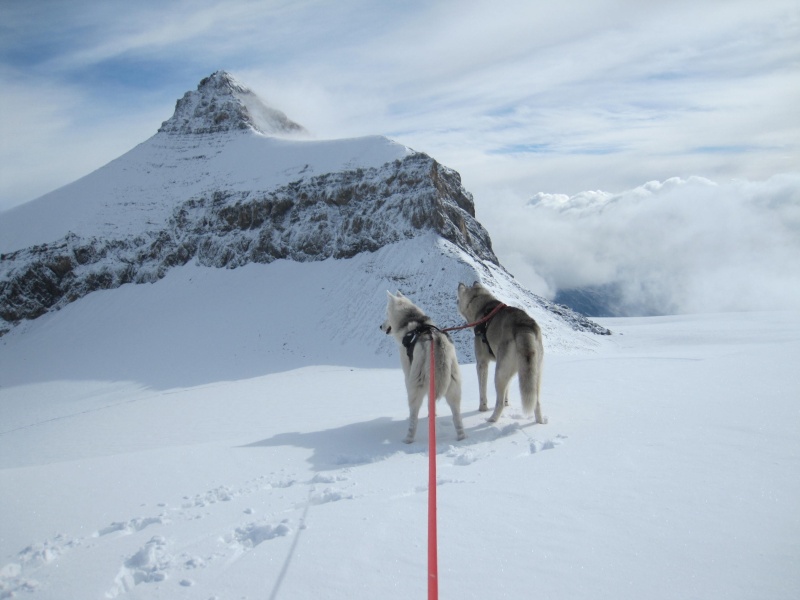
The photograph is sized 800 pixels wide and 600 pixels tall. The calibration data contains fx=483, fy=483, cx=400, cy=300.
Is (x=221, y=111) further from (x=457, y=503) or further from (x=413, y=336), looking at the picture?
(x=457, y=503)

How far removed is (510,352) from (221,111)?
48.9m

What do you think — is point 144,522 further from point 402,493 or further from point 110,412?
point 110,412

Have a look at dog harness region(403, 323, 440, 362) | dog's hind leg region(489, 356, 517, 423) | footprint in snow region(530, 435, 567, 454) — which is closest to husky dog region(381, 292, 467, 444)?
dog harness region(403, 323, 440, 362)

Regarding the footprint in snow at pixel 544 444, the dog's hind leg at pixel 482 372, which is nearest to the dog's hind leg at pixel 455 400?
the footprint in snow at pixel 544 444

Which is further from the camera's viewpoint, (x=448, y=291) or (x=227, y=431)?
(x=448, y=291)

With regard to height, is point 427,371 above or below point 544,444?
above

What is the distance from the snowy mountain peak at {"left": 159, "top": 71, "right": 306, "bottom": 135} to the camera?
155 feet

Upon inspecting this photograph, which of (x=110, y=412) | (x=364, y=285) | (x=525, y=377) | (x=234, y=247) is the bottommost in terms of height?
(x=110, y=412)

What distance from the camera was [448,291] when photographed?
25.7 metres

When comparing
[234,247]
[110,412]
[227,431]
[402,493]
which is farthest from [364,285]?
[402,493]

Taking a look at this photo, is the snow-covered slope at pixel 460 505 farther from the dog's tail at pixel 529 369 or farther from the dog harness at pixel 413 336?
the dog harness at pixel 413 336

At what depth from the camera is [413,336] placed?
21.5ft

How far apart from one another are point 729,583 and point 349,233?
3059 centimetres

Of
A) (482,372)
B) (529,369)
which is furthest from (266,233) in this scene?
(529,369)
